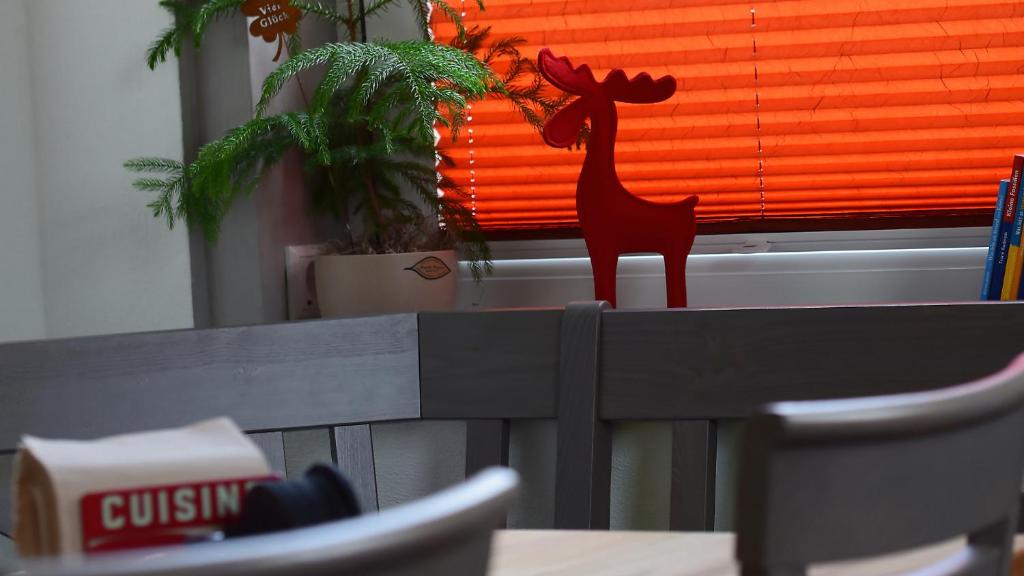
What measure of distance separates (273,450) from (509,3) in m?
0.95

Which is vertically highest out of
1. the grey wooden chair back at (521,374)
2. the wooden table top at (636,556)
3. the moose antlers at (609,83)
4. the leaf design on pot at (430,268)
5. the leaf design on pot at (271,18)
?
the leaf design on pot at (271,18)

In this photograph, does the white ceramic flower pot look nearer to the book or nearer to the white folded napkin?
the book

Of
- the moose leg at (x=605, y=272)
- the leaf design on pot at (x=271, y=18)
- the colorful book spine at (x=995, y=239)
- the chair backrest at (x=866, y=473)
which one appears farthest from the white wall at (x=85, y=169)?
the chair backrest at (x=866, y=473)

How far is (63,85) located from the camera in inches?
69.7

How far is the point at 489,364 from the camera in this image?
1.49 meters

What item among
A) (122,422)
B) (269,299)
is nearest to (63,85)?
(269,299)

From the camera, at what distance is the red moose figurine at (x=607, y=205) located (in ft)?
5.41

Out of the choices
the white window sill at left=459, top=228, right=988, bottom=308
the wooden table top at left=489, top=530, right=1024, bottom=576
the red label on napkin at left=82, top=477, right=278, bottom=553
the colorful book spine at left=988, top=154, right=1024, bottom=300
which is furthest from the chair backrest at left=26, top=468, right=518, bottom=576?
the white window sill at left=459, top=228, right=988, bottom=308

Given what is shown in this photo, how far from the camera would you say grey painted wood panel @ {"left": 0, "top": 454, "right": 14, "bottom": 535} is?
56.7 inches

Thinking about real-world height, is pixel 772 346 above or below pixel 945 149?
below

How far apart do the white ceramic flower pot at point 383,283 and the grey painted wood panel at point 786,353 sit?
38 centimetres

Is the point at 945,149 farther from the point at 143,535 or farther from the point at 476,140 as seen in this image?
the point at 143,535

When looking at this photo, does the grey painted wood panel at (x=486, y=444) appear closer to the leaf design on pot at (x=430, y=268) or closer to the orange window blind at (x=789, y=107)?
the leaf design on pot at (x=430, y=268)

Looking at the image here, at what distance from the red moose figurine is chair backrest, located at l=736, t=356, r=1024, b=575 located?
1100 mm
